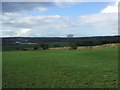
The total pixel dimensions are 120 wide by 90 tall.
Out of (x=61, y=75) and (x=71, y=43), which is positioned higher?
(x=71, y=43)

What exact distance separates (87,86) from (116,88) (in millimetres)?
1192

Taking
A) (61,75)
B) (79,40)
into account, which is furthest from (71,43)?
(61,75)

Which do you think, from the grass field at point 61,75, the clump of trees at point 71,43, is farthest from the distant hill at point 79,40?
the grass field at point 61,75

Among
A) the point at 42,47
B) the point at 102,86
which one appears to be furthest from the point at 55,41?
the point at 102,86

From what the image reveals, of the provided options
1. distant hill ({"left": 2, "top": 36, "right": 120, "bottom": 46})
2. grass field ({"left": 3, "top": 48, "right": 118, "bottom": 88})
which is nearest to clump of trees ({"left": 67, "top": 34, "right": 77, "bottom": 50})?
distant hill ({"left": 2, "top": 36, "right": 120, "bottom": 46})

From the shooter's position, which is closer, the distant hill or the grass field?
the grass field

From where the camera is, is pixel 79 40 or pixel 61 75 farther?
pixel 79 40

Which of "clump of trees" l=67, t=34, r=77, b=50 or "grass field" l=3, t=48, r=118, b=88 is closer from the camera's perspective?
"grass field" l=3, t=48, r=118, b=88

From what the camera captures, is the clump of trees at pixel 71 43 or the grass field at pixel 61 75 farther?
the clump of trees at pixel 71 43

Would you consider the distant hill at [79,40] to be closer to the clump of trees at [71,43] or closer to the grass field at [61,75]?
the clump of trees at [71,43]

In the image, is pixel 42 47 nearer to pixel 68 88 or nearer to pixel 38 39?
pixel 38 39

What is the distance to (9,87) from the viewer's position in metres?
10.2

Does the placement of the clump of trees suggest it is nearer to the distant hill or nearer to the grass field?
the distant hill

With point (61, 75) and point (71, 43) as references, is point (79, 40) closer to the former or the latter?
point (71, 43)
